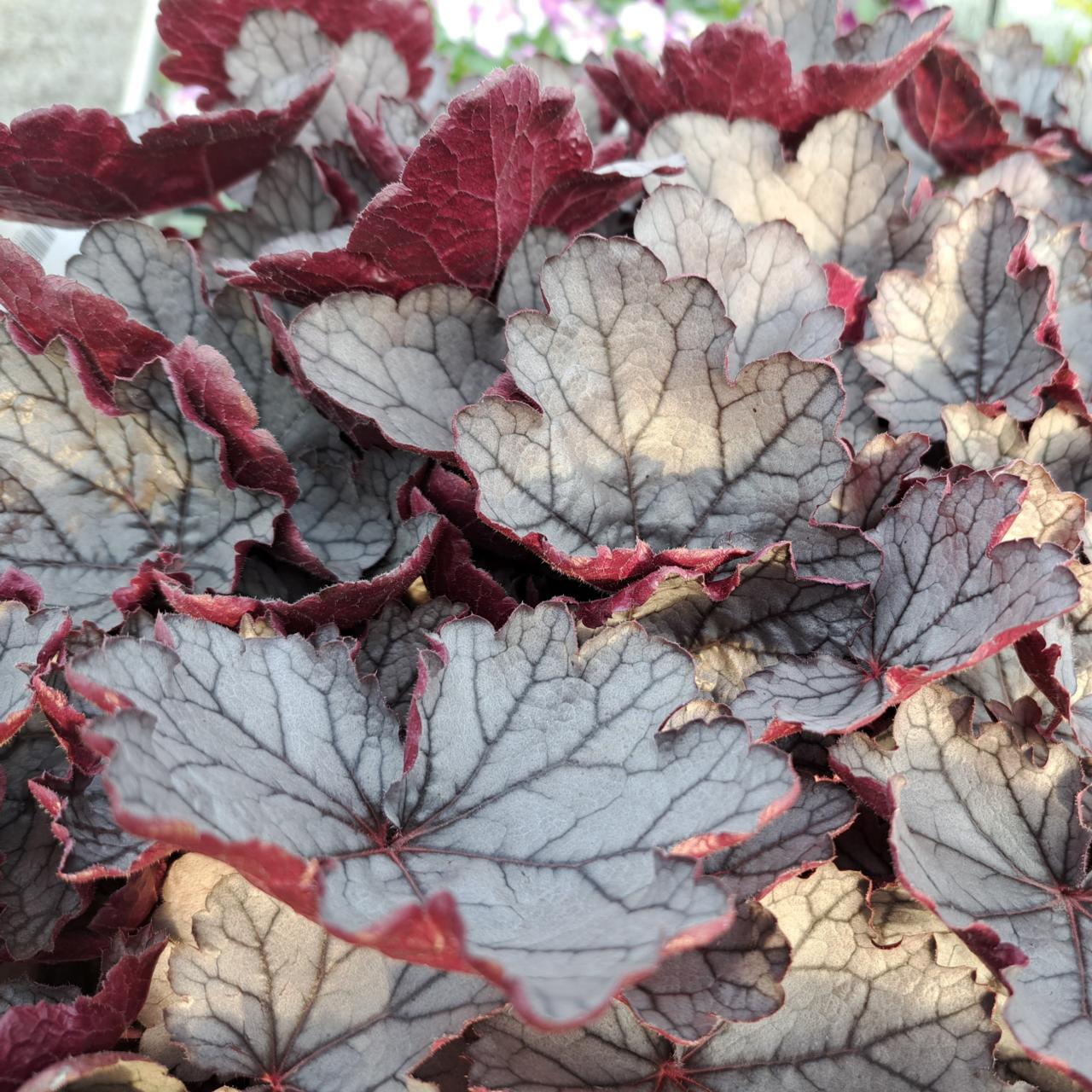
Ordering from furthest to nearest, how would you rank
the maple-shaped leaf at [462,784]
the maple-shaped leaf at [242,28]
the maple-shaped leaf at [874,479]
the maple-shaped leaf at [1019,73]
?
the maple-shaped leaf at [1019,73] < the maple-shaped leaf at [242,28] < the maple-shaped leaf at [874,479] < the maple-shaped leaf at [462,784]

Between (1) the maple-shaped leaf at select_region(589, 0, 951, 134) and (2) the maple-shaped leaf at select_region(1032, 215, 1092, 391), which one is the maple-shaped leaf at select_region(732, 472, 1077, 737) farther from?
(1) the maple-shaped leaf at select_region(589, 0, 951, 134)

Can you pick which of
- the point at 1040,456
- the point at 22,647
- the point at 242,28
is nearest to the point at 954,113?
the point at 1040,456

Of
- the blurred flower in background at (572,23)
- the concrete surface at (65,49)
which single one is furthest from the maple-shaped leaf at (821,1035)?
the blurred flower in background at (572,23)

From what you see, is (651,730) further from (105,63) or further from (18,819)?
(105,63)

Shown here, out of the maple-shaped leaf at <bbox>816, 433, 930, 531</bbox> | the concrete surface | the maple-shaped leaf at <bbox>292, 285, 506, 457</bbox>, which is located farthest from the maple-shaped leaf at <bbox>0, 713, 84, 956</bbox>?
the concrete surface

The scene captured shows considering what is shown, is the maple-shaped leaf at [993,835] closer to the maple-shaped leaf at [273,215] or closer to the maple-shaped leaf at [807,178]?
the maple-shaped leaf at [807,178]

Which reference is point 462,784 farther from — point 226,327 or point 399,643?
point 226,327

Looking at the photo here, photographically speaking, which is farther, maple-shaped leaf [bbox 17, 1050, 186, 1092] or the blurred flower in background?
the blurred flower in background

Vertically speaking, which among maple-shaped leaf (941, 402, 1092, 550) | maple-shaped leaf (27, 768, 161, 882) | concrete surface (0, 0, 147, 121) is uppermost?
maple-shaped leaf (941, 402, 1092, 550)
